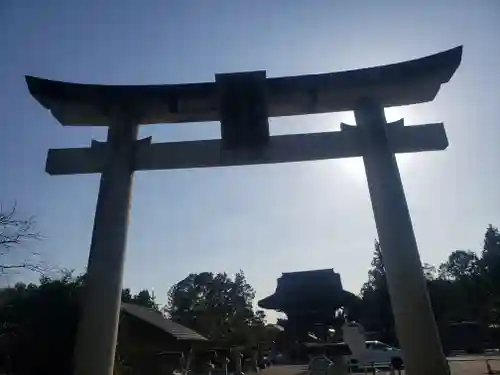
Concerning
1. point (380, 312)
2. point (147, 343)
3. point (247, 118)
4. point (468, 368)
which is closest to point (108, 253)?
point (247, 118)

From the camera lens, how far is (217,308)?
48094 mm

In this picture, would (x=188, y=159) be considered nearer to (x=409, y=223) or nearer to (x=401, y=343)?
(x=409, y=223)

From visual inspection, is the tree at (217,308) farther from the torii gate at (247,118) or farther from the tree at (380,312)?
the torii gate at (247,118)

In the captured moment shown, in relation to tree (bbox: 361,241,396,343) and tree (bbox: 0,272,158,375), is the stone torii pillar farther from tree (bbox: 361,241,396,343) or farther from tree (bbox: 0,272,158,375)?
tree (bbox: 361,241,396,343)

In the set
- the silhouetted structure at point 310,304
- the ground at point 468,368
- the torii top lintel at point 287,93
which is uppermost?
the torii top lintel at point 287,93

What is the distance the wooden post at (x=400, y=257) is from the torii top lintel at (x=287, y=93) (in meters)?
0.57

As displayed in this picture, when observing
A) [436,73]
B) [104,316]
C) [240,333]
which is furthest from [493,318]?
[104,316]

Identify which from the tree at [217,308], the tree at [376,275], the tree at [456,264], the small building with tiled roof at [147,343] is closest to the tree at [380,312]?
the tree at [376,275]

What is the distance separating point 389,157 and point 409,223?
1.14 meters

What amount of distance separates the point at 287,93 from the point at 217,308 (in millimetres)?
44757

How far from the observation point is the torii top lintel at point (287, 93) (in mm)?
6598

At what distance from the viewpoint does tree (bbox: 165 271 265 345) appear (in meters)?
36.7

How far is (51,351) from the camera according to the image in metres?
7.46

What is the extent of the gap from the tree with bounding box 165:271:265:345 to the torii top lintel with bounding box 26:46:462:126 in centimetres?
2817
